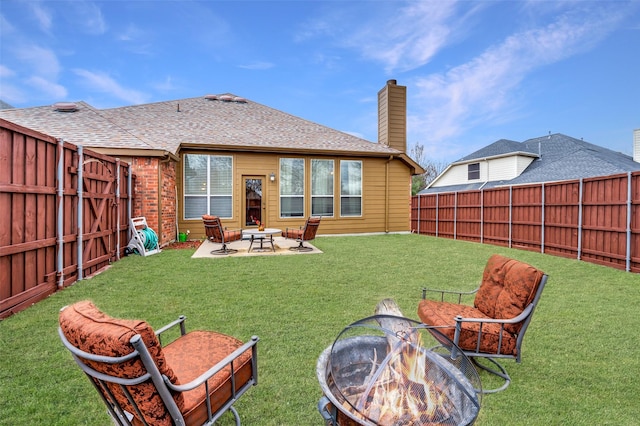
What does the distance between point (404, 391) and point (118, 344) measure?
4.25ft

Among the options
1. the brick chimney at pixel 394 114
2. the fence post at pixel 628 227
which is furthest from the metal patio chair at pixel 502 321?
the brick chimney at pixel 394 114

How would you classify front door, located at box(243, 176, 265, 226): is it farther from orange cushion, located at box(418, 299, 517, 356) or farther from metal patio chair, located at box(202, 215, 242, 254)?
orange cushion, located at box(418, 299, 517, 356)

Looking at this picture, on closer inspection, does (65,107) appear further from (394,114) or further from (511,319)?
(511,319)

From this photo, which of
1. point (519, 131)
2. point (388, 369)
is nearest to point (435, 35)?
point (388, 369)

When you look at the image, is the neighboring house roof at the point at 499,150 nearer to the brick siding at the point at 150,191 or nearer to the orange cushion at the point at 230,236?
the orange cushion at the point at 230,236

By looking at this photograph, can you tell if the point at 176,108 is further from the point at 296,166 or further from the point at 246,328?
the point at 246,328

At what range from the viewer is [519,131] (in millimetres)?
26578

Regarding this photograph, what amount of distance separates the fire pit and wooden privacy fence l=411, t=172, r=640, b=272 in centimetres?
723

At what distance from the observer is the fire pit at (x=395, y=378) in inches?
57.4

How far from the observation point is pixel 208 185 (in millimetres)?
10648

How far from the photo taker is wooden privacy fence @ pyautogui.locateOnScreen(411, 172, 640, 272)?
663 centimetres

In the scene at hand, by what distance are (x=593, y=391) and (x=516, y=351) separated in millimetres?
543

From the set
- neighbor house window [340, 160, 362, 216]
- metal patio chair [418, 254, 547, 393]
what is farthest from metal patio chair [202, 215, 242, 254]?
metal patio chair [418, 254, 547, 393]

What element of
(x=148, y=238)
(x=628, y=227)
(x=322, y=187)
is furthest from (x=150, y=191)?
(x=628, y=227)
